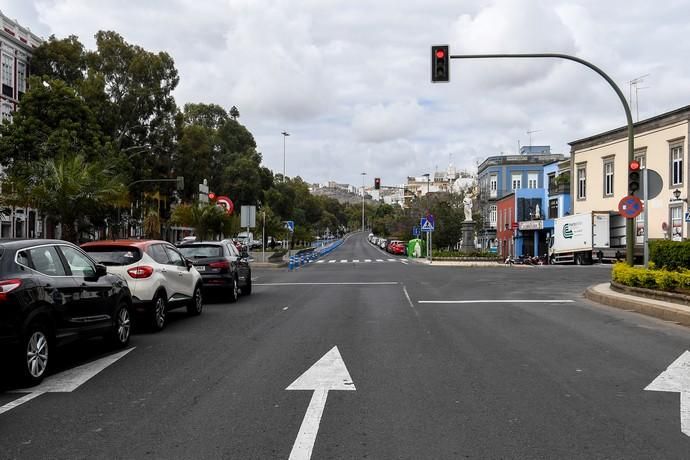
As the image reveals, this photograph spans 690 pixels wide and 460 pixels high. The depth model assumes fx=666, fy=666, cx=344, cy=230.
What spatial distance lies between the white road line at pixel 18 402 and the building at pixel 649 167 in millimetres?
34600

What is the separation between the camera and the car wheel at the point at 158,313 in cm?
1094

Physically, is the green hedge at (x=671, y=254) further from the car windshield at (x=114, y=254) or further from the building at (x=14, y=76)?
the building at (x=14, y=76)

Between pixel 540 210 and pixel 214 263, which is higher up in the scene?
pixel 540 210

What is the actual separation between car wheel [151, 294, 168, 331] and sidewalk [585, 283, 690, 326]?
905cm

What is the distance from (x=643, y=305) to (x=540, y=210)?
160 ft

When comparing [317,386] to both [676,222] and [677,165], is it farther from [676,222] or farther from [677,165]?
[677,165]

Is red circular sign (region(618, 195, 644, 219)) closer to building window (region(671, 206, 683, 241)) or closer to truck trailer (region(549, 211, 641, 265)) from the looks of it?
building window (region(671, 206, 683, 241))

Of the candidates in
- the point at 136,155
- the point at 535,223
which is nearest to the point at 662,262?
the point at 136,155

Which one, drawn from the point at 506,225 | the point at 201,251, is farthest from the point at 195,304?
the point at 506,225

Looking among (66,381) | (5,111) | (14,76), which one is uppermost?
(14,76)

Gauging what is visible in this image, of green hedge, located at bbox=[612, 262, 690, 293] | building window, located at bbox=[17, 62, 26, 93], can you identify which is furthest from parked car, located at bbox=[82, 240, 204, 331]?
building window, located at bbox=[17, 62, 26, 93]

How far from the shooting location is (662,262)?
15125 mm

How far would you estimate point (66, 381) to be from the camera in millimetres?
7211

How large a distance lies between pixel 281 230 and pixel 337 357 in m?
48.0
